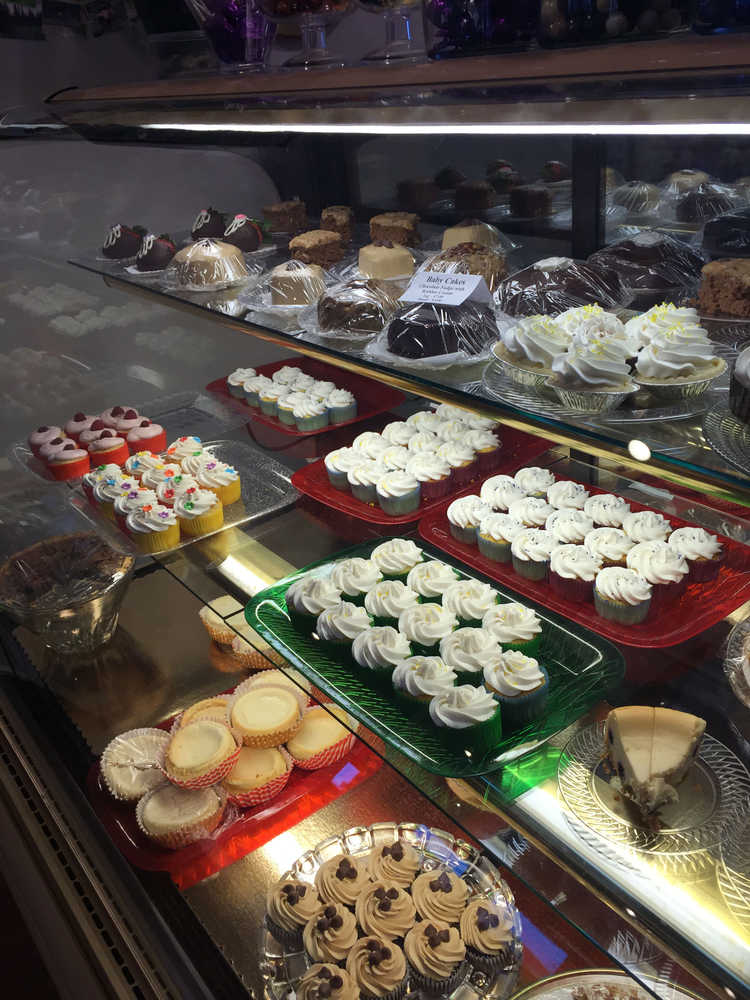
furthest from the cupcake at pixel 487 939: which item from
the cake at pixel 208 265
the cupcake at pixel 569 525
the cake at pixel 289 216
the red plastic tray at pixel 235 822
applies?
the cake at pixel 289 216

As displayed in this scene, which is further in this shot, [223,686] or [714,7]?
[223,686]

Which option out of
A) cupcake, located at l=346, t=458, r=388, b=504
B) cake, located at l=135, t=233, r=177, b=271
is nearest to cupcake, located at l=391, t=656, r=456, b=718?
cupcake, located at l=346, t=458, r=388, b=504

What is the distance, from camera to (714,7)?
1.05 meters

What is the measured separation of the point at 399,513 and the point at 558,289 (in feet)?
2.58

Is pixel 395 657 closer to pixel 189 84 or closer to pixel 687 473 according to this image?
pixel 687 473

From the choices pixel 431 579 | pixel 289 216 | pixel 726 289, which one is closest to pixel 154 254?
pixel 289 216

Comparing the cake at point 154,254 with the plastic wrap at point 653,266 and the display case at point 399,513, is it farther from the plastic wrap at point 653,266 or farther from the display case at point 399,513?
the plastic wrap at point 653,266

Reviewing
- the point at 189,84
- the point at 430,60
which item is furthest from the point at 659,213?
the point at 189,84

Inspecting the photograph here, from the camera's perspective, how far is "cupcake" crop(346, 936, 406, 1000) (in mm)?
1580

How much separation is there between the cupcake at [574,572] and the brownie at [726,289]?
22.5 inches

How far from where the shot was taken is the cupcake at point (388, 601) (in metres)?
1.86

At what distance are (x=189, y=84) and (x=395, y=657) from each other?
125 cm

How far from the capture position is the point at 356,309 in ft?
6.62

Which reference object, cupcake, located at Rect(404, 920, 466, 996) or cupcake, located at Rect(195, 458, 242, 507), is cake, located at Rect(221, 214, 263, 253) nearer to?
cupcake, located at Rect(195, 458, 242, 507)
